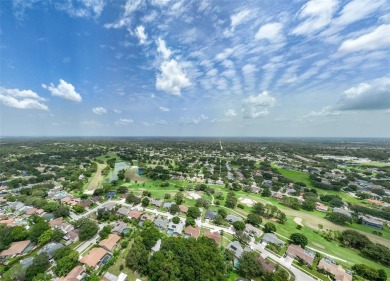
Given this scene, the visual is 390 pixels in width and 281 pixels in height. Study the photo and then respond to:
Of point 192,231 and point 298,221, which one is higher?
point 192,231

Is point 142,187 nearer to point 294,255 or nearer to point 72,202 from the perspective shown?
point 72,202

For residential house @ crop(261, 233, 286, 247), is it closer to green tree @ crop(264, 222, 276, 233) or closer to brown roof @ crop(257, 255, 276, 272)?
green tree @ crop(264, 222, 276, 233)

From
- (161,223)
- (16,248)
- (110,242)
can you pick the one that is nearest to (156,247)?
(161,223)

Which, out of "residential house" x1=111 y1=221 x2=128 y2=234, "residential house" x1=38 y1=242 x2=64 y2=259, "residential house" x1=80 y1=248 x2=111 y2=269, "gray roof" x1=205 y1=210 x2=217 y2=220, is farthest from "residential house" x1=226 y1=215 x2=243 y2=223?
"residential house" x1=38 y1=242 x2=64 y2=259

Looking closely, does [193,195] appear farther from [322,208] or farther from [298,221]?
[322,208]

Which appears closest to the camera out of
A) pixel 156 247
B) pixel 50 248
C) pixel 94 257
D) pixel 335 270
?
pixel 335 270

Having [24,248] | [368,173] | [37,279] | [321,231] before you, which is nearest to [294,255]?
[321,231]

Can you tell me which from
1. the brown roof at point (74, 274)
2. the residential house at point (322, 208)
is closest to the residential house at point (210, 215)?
the brown roof at point (74, 274)
